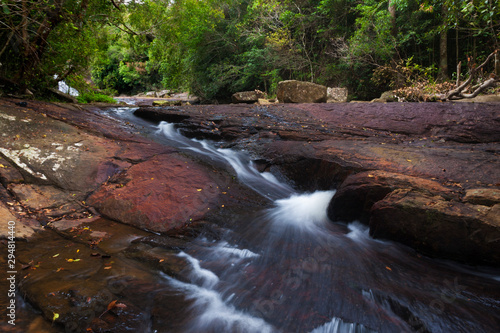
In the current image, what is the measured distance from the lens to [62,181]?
395 centimetres

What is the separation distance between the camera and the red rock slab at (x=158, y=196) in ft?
12.1

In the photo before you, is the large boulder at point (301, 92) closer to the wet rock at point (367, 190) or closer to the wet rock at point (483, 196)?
the wet rock at point (367, 190)

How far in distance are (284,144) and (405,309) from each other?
3.85 meters

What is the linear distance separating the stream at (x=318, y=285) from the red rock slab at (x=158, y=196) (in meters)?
0.54

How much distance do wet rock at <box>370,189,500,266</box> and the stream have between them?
0.14 metres

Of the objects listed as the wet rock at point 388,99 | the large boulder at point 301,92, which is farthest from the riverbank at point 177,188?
the wet rock at point 388,99

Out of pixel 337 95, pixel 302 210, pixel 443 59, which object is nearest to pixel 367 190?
pixel 302 210

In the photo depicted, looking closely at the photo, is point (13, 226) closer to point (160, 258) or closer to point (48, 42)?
point (160, 258)

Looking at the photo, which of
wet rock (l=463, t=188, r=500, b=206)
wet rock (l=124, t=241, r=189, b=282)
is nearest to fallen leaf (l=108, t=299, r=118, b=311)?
wet rock (l=124, t=241, r=189, b=282)

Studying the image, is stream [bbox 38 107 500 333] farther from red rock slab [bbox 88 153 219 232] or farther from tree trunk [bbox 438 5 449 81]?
tree trunk [bbox 438 5 449 81]

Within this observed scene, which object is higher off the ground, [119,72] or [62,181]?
[119,72]

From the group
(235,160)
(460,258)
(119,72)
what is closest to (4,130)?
(235,160)

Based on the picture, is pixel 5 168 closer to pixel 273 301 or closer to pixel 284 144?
pixel 273 301

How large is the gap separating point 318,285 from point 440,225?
5.04 ft
